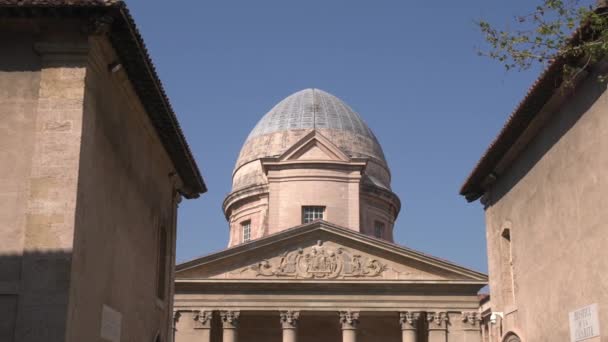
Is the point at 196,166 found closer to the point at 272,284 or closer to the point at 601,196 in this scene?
the point at 601,196

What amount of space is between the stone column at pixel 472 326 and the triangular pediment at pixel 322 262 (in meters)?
1.59

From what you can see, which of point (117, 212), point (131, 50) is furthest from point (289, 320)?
point (131, 50)

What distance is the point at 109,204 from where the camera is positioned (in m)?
15.3

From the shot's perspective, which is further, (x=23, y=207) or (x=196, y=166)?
(x=196, y=166)

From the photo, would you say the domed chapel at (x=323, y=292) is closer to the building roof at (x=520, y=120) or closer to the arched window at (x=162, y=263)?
the building roof at (x=520, y=120)

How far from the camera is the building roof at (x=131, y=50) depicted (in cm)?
1293

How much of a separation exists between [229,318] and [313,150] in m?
14.1

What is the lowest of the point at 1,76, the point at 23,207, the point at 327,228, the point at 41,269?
the point at 41,269

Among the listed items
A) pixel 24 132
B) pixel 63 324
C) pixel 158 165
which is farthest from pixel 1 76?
pixel 158 165

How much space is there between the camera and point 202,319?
127 feet

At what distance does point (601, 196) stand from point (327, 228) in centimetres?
2551

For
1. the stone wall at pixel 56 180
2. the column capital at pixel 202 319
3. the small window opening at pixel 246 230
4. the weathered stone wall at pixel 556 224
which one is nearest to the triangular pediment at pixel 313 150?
the small window opening at pixel 246 230

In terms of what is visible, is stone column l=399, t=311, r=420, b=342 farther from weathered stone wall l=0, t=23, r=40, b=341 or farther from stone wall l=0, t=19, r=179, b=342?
weathered stone wall l=0, t=23, r=40, b=341

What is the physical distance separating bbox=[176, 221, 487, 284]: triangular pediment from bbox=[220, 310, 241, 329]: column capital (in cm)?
159
